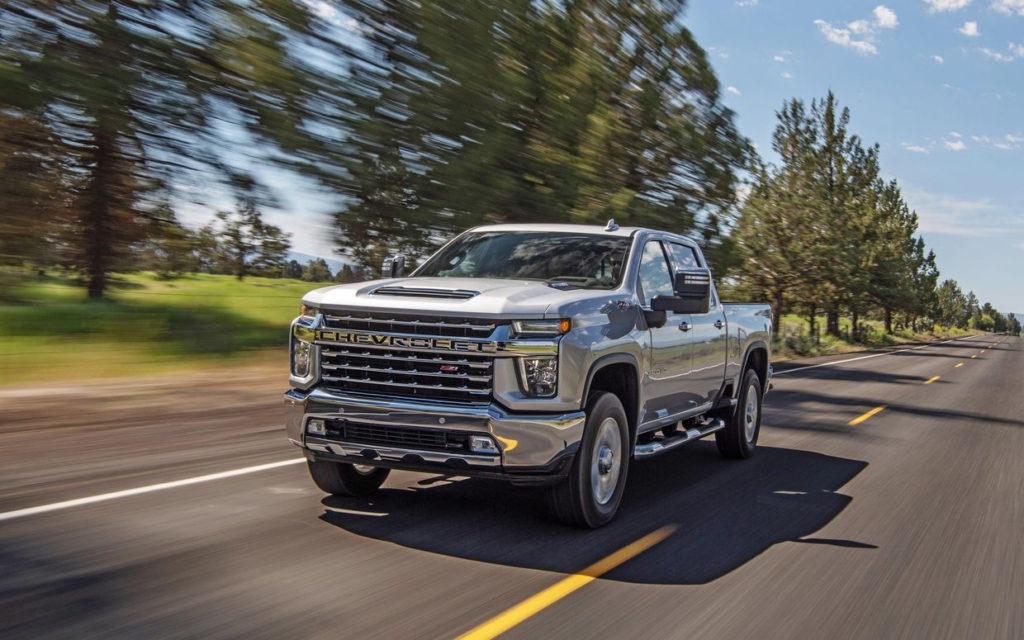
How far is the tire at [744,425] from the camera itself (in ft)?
31.6

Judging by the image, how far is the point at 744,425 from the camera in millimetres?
9820

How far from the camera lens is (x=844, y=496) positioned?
8.05m

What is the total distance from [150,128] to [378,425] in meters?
9.87

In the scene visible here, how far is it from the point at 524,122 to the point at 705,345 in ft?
36.8

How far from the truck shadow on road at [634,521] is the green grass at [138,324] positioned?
7.69m

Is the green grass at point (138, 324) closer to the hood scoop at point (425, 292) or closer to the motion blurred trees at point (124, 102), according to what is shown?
the motion blurred trees at point (124, 102)

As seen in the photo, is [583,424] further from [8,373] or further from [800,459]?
[8,373]

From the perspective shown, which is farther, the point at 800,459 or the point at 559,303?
the point at 800,459

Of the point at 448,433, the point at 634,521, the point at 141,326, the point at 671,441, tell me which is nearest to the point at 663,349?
the point at 671,441

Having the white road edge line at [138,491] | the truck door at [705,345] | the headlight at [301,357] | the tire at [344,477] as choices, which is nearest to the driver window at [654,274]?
the truck door at [705,345]

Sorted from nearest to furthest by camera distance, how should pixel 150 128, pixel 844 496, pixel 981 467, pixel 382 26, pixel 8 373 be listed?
pixel 844 496, pixel 981 467, pixel 8 373, pixel 150 128, pixel 382 26

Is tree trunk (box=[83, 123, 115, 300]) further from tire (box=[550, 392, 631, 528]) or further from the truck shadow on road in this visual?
tire (box=[550, 392, 631, 528])

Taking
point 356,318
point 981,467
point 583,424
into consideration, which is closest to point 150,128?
point 356,318

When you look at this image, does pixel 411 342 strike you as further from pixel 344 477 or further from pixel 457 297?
pixel 344 477
